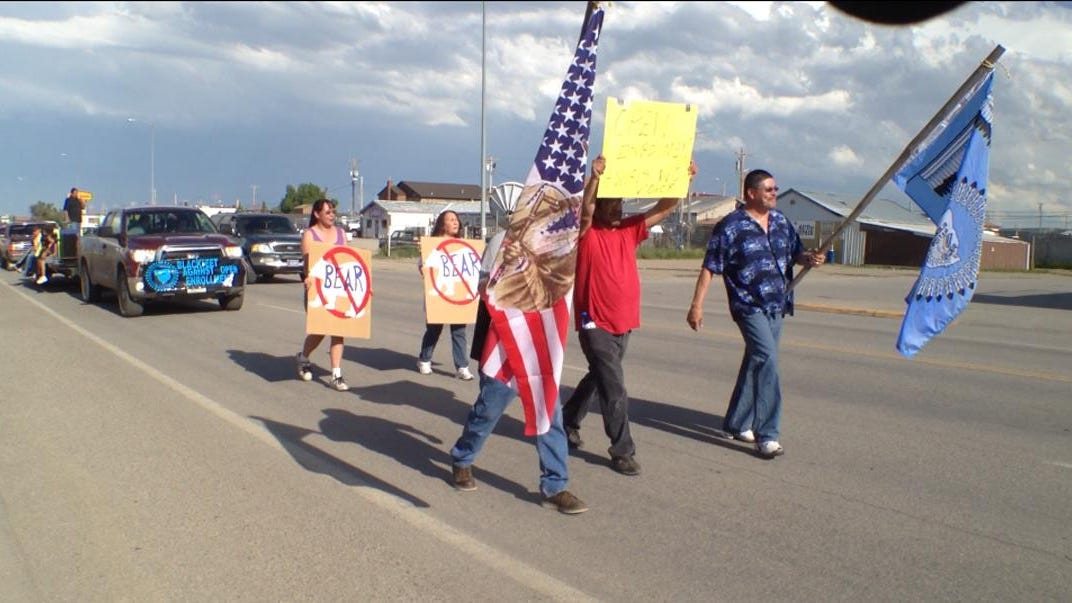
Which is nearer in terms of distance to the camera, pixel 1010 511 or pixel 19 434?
pixel 1010 511

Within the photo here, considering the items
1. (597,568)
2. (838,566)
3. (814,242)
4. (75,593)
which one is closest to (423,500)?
(597,568)

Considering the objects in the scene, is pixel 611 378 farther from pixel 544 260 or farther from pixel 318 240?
pixel 318 240

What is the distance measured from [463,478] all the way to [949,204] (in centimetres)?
345

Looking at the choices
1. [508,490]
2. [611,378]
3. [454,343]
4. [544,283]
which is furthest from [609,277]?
[454,343]

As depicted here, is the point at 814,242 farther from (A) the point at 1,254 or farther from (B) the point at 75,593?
(B) the point at 75,593

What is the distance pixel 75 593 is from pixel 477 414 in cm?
225

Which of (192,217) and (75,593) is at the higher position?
(192,217)

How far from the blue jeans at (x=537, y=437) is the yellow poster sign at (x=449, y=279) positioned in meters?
4.04

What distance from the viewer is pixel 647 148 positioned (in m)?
5.20

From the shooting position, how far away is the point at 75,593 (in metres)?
4.24

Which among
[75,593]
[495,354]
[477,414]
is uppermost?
[495,354]

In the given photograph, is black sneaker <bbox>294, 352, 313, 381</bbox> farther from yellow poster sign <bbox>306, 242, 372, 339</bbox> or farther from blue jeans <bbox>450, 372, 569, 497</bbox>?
blue jeans <bbox>450, 372, 569, 497</bbox>

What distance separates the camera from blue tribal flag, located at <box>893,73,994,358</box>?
18.5 ft

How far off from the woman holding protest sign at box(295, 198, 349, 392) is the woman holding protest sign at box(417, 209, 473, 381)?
0.93 meters
